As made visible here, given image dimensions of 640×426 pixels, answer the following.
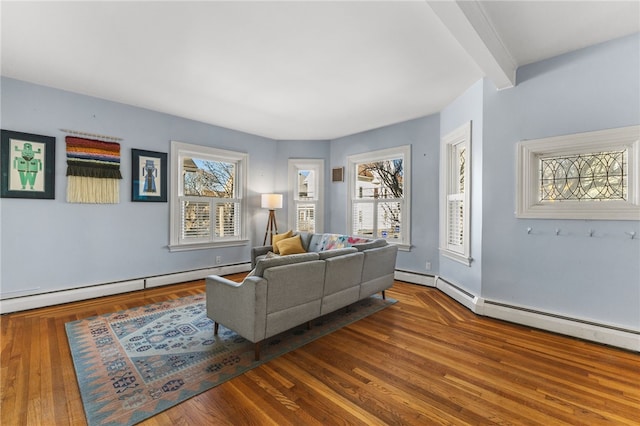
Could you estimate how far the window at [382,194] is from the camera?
495cm

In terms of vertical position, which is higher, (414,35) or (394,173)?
(414,35)

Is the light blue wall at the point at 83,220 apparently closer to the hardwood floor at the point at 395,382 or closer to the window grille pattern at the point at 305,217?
the hardwood floor at the point at 395,382

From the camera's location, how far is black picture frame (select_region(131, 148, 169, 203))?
13.9 ft

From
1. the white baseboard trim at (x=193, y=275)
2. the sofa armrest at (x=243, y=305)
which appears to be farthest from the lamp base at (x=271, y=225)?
the sofa armrest at (x=243, y=305)

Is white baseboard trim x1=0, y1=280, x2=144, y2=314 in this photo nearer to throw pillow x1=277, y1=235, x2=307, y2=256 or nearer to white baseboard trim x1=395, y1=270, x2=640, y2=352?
throw pillow x1=277, y1=235, x2=307, y2=256

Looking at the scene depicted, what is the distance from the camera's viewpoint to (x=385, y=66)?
3018 mm

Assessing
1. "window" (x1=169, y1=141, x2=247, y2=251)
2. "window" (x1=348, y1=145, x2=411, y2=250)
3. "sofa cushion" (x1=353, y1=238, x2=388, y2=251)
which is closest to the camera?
"sofa cushion" (x1=353, y1=238, x2=388, y2=251)

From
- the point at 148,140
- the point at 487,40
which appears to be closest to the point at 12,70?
the point at 148,140

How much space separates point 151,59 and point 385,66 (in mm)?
2372

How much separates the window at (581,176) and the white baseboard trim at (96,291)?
4686 mm

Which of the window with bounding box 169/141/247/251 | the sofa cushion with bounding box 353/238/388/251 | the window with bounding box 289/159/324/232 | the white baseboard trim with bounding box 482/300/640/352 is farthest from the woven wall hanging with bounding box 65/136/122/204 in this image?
the white baseboard trim with bounding box 482/300/640/352

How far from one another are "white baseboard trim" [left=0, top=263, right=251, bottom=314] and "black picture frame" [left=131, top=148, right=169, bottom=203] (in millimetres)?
1223

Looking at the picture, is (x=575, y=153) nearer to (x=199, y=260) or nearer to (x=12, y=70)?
(x=199, y=260)

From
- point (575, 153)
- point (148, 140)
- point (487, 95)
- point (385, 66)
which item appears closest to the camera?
point (575, 153)
